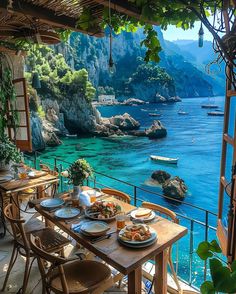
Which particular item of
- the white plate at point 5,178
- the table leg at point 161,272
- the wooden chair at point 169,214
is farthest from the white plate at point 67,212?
the white plate at point 5,178

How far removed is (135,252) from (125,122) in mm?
33511

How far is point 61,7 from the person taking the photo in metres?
2.11

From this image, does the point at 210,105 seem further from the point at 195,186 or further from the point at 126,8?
the point at 126,8

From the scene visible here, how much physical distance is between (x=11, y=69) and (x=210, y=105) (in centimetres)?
3741

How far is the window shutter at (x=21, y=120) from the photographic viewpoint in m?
4.55

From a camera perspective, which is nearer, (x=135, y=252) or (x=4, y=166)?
(x=135, y=252)

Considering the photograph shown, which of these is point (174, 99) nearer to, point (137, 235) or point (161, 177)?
point (161, 177)

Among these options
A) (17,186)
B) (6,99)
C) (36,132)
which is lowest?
(36,132)

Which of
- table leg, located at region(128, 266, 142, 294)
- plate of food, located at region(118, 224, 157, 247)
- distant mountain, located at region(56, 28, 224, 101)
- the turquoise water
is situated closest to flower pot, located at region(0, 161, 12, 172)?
plate of food, located at region(118, 224, 157, 247)

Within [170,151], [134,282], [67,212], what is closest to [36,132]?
[170,151]

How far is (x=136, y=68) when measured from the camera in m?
37.9

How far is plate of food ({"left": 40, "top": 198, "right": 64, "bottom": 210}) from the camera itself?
233cm

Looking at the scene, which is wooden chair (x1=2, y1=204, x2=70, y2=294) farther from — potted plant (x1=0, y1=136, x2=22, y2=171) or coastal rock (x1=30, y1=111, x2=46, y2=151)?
coastal rock (x1=30, y1=111, x2=46, y2=151)

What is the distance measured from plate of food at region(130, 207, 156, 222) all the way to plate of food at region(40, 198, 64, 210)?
0.70 metres
